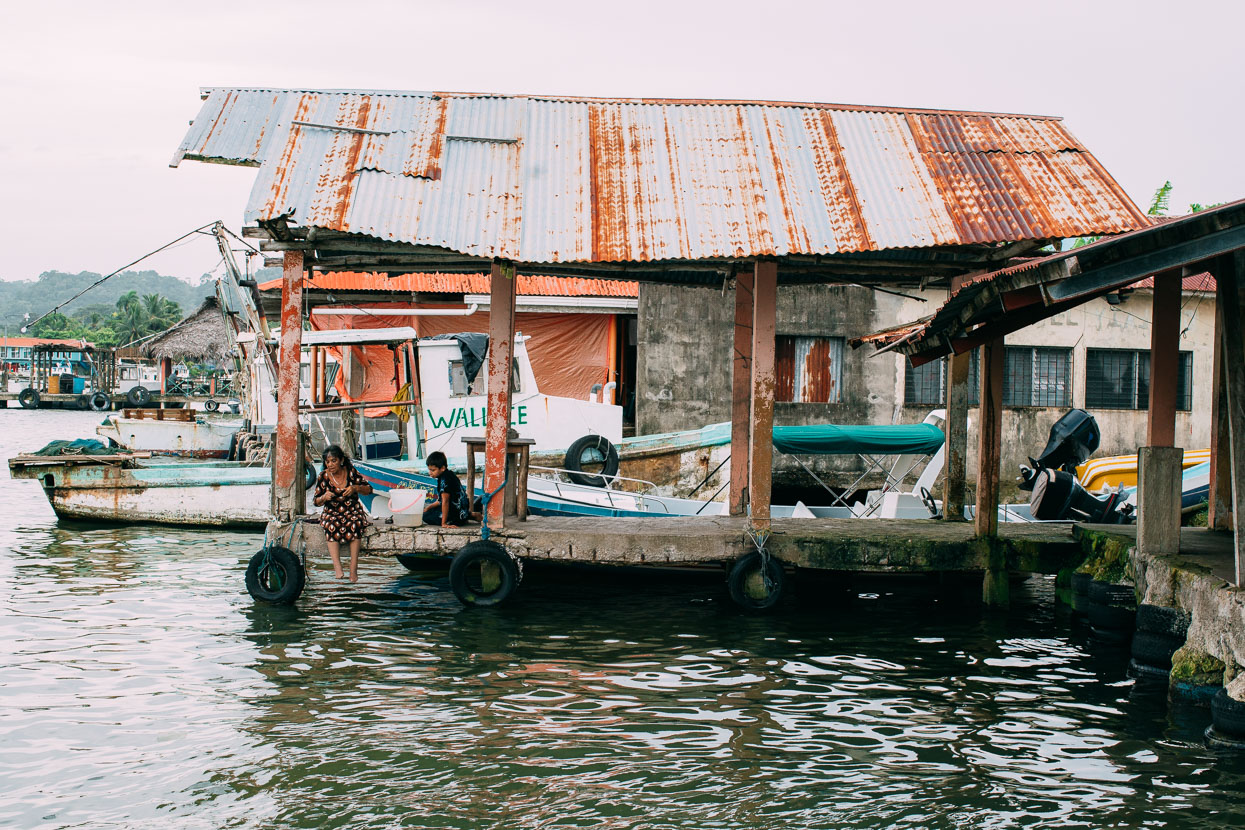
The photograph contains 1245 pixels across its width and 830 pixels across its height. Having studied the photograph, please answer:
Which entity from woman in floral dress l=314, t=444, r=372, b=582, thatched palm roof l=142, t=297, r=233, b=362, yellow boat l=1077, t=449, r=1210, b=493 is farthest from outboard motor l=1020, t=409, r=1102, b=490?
thatched palm roof l=142, t=297, r=233, b=362

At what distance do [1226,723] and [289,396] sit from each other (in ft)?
28.0

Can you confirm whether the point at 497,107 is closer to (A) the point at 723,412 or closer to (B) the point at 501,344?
(B) the point at 501,344

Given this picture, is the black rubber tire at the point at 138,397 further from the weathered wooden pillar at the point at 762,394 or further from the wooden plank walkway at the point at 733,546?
the weathered wooden pillar at the point at 762,394

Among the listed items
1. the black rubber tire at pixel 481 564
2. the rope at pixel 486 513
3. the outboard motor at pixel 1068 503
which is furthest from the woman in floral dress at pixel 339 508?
the outboard motor at pixel 1068 503

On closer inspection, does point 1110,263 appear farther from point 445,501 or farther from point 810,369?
point 810,369

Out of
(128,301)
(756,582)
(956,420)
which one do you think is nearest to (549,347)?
(956,420)

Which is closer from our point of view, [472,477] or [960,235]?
[960,235]

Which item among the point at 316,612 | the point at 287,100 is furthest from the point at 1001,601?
the point at 287,100

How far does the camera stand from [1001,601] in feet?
35.2

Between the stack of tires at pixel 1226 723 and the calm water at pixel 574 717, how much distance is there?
15 cm

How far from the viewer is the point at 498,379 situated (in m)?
10.2

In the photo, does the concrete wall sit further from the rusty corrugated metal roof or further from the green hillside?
the green hillside

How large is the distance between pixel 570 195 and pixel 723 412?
872 centimetres

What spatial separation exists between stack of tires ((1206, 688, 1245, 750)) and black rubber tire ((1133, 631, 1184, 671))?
4.27 ft
